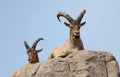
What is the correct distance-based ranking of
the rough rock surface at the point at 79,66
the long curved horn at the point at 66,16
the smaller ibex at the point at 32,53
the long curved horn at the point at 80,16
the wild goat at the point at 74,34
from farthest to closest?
the smaller ibex at the point at 32,53, the long curved horn at the point at 66,16, the long curved horn at the point at 80,16, the wild goat at the point at 74,34, the rough rock surface at the point at 79,66

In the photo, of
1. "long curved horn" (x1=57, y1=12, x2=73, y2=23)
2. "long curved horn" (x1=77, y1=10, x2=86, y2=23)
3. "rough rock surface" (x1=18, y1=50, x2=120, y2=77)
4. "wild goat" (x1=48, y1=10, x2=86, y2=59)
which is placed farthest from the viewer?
"long curved horn" (x1=57, y1=12, x2=73, y2=23)

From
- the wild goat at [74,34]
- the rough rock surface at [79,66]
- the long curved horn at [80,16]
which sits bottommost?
the rough rock surface at [79,66]

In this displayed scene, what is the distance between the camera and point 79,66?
887 inches

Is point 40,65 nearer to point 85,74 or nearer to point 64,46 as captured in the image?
point 85,74

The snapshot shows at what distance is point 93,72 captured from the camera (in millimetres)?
22422

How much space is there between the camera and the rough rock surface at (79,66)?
22.1m

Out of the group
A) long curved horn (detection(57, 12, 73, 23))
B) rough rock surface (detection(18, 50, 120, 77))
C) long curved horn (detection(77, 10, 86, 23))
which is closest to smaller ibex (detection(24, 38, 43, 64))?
long curved horn (detection(57, 12, 73, 23))

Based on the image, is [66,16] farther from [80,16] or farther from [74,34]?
[74,34]

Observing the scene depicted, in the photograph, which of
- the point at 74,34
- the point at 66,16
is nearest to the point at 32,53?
the point at 66,16

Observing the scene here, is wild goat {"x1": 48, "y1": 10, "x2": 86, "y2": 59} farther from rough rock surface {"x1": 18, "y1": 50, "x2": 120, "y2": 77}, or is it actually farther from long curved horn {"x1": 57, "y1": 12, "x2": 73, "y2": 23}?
rough rock surface {"x1": 18, "y1": 50, "x2": 120, "y2": 77}

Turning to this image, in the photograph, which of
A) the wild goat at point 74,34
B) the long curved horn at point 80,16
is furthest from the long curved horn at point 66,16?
the long curved horn at point 80,16

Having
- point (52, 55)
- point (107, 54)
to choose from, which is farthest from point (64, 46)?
point (107, 54)

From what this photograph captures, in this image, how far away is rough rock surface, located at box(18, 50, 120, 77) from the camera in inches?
869

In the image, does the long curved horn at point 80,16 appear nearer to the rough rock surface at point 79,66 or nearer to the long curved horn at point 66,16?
the long curved horn at point 66,16
